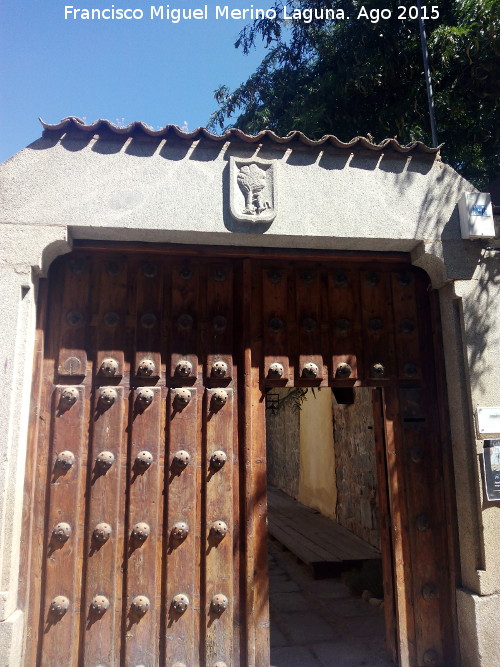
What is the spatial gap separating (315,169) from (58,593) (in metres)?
3.29

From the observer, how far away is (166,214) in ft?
11.5

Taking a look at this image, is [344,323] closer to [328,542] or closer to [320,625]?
[320,625]

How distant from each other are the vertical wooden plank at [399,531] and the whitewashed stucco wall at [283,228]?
34 cm

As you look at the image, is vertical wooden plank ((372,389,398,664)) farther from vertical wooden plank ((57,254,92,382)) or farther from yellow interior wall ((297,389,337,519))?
yellow interior wall ((297,389,337,519))

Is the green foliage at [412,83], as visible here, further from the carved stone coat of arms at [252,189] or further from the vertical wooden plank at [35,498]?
the vertical wooden plank at [35,498]

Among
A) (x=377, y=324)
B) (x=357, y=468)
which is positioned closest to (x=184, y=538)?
(x=377, y=324)

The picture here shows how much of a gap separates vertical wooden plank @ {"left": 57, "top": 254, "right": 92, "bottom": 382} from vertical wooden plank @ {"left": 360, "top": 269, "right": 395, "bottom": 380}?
2.03 meters

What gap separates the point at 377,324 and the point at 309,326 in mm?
530

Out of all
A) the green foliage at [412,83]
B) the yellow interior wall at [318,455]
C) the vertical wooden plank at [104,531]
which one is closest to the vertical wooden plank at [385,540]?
the vertical wooden plank at [104,531]

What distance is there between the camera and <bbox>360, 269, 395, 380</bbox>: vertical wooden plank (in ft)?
12.7

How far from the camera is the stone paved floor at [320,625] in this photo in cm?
375

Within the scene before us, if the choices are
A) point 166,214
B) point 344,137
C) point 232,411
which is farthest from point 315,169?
point 344,137

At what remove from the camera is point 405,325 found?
13.0ft

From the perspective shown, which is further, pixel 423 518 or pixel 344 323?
pixel 344 323
